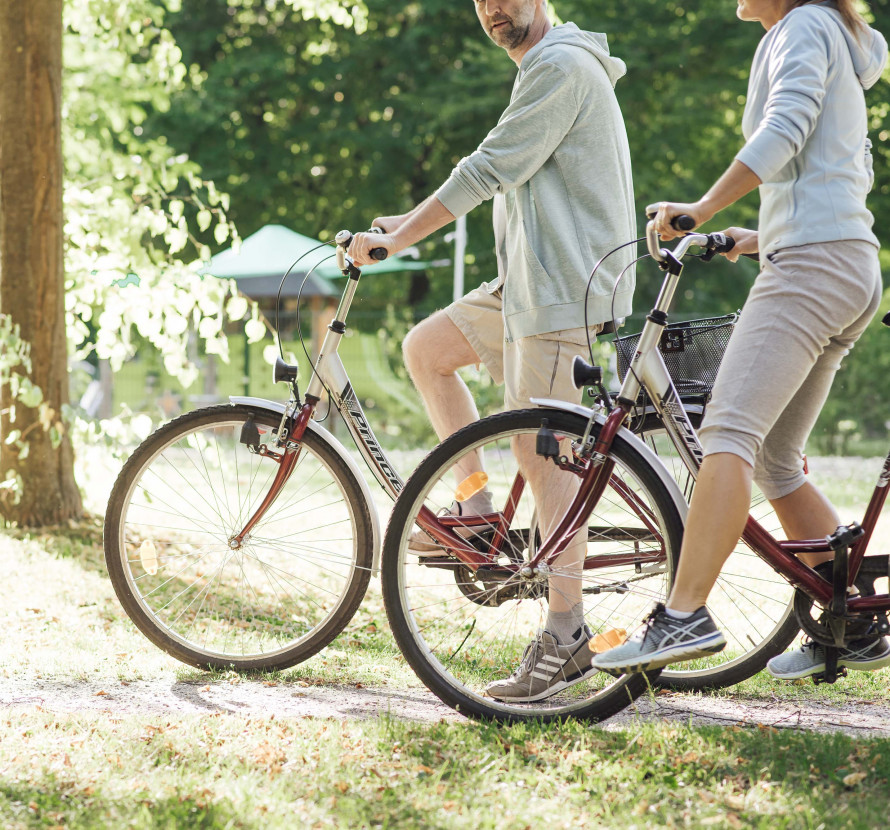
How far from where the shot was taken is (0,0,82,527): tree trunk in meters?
5.68

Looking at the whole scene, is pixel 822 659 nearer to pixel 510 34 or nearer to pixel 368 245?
pixel 368 245

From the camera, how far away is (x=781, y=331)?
9.29 feet

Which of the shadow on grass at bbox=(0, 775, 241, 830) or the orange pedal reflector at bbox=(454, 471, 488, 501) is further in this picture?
the orange pedal reflector at bbox=(454, 471, 488, 501)

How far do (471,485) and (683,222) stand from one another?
41.4 inches

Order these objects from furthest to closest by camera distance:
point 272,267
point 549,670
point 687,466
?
1. point 272,267
2. point 549,670
3. point 687,466

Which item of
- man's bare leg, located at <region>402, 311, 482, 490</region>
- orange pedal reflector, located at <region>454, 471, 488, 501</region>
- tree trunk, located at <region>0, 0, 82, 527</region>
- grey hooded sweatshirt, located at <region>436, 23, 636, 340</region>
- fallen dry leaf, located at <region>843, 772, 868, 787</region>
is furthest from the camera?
tree trunk, located at <region>0, 0, 82, 527</region>

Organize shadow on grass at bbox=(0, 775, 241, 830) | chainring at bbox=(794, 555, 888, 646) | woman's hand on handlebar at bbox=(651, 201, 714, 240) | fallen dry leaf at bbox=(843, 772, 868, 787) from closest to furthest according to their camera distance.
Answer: shadow on grass at bbox=(0, 775, 241, 830) → fallen dry leaf at bbox=(843, 772, 868, 787) → woman's hand on handlebar at bbox=(651, 201, 714, 240) → chainring at bbox=(794, 555, 888, 646)

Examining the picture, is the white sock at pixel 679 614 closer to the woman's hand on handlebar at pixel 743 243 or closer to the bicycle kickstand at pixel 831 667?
the bicycle kickstand at pixel 831 667

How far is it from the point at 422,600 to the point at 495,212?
6.66ft

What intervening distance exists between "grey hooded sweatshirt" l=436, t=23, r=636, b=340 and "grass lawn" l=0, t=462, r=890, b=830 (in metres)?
1.19

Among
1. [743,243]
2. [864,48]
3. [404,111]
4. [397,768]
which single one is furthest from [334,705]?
[404,111]

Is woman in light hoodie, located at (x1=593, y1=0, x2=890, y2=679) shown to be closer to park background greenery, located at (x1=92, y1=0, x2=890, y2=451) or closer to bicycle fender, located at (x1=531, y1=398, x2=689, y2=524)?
bicycle fender, located at (x1=531, y1=398, x2=689, y2=524)

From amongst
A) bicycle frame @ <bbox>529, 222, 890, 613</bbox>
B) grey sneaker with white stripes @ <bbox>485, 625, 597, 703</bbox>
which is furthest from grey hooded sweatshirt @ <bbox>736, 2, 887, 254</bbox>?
grey sneaker with white stripes @ <bbox>485, 625, 597, 703</bbox>

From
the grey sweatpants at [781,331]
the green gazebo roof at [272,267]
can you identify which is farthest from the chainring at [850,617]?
the green gazebo roof at [272,267]
